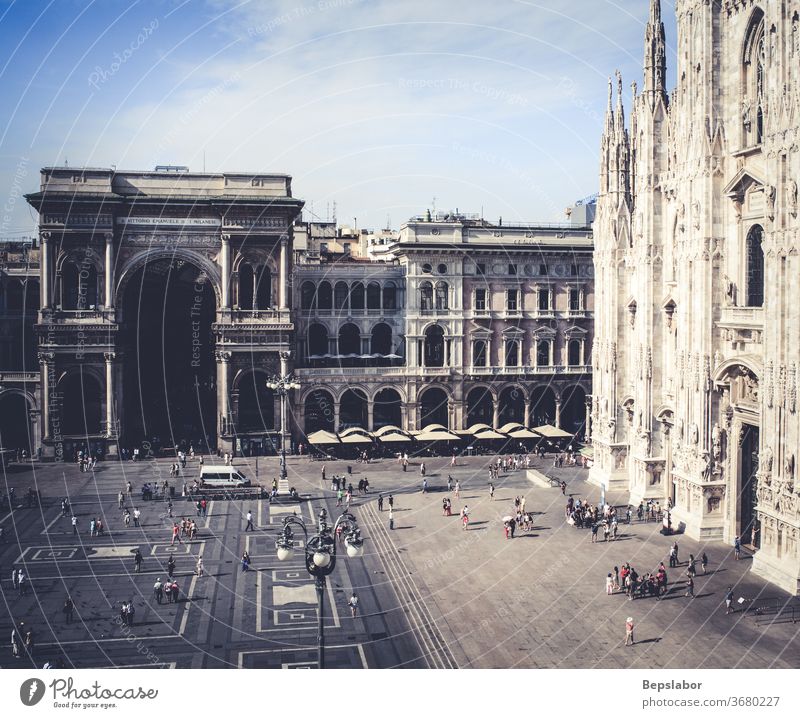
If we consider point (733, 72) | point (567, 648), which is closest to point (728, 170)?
point (733, 72)

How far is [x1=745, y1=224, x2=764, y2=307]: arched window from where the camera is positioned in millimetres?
42844

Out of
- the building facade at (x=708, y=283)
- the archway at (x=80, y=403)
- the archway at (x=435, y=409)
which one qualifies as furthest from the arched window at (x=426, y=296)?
the archway at (x=80, y=403)

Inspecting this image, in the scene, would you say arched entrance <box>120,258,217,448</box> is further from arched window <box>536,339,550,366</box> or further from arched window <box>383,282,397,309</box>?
arched window <box>536,339,550,366</box>

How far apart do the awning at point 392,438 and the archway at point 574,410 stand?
1443 centimetres

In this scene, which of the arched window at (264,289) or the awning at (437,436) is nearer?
the awning at (437,436)

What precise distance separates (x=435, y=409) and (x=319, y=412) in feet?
29.5

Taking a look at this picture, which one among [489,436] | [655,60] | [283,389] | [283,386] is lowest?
[489,436]

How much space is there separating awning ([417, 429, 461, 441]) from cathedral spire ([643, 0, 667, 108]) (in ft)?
89.1

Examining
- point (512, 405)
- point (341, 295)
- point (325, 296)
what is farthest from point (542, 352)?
point (325, 296)

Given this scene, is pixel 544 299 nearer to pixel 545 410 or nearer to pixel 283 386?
pixel 545 410

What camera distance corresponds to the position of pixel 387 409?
73438 mm

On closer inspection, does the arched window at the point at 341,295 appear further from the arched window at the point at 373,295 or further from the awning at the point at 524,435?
the awning at the point at 524,435

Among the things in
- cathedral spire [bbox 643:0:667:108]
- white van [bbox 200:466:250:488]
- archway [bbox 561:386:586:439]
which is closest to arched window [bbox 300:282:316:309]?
white van [bbox 200:466:250:488]

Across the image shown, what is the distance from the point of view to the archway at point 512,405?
74438 mm
